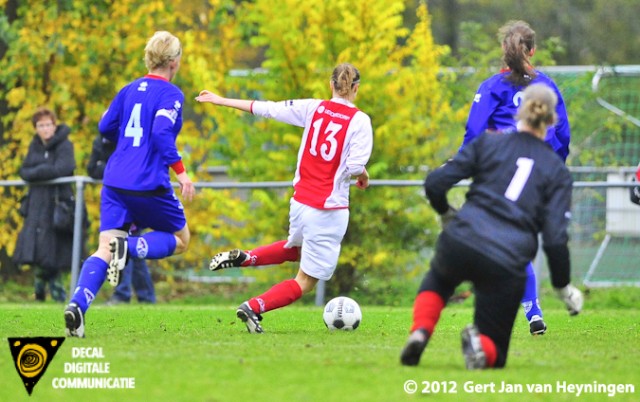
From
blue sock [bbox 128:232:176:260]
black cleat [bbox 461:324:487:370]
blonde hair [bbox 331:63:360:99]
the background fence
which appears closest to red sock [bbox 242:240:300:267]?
blue sock [bbox 128:232:176:260]

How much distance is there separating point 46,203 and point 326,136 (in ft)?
20.0

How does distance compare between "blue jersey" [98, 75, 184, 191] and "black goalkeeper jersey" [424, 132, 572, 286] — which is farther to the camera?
"blue jersey" [98, 75, 184, 191]

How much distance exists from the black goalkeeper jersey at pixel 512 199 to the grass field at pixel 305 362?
24.8 inches

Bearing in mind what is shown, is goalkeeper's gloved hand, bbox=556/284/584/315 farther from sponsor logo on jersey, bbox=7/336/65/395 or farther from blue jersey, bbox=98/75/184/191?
blue jersey, bbox=98/75/184/191

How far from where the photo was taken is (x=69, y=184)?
46.1 ft

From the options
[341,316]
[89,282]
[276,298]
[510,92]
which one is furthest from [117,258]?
[510,92]

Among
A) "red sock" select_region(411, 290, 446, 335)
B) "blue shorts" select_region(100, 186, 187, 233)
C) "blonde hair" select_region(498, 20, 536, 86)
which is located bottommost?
"blue shorts" select_region(100, 186, 187, 233)

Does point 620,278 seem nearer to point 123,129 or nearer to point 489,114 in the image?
point 489,114

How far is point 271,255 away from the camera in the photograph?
914 cm

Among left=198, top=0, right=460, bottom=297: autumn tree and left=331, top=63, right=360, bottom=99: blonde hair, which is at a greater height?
left=331, top=63, right=360, bottom=99: blonde hair

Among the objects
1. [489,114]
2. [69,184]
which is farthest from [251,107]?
[69,184]

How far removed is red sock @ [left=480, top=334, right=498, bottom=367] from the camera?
6.31 m

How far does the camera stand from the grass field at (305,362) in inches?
222

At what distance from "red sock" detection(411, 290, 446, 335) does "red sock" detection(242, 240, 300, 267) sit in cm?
262
